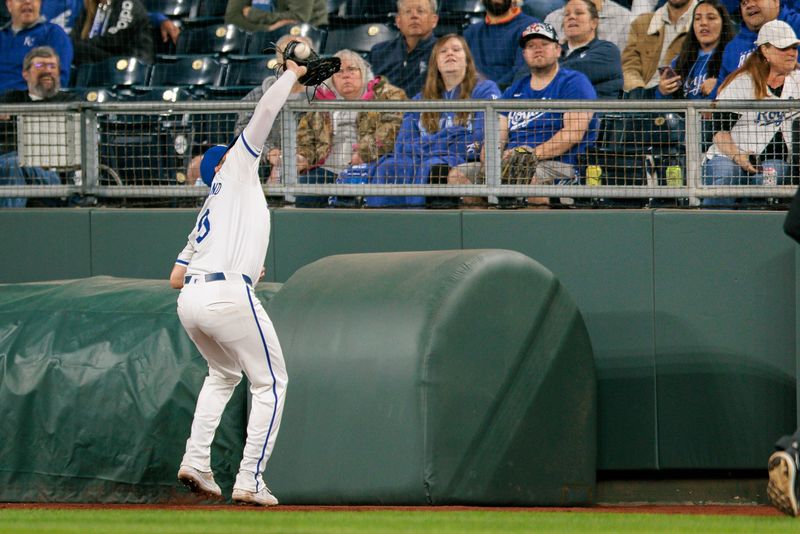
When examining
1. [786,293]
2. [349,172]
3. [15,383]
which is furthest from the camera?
[349,172]

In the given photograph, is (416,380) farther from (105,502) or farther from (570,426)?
(105,502)

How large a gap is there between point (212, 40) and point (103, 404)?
5758mm

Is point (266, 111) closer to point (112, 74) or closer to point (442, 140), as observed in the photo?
point (442, 140)

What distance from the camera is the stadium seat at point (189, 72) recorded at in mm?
11078

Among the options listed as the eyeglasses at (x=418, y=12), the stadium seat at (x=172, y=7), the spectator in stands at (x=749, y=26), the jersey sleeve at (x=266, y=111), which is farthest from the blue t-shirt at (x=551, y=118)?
the stadium seat at (x=172, y=7)

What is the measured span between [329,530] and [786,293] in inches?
160

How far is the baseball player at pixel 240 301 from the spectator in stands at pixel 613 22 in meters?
4.30

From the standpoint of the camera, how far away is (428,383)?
19.7 feet

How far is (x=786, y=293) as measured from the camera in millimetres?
7434

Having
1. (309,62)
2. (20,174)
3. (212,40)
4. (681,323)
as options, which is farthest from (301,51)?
(212,40)

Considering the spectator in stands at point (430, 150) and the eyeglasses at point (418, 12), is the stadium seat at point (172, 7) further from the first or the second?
the spectator in stands at point (430, 150)

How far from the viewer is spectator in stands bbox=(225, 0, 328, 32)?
10984 millimetres

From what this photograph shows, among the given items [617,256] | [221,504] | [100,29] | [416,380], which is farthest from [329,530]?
[100,29]

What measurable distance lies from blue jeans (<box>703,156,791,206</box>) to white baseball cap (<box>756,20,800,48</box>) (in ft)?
3.21
